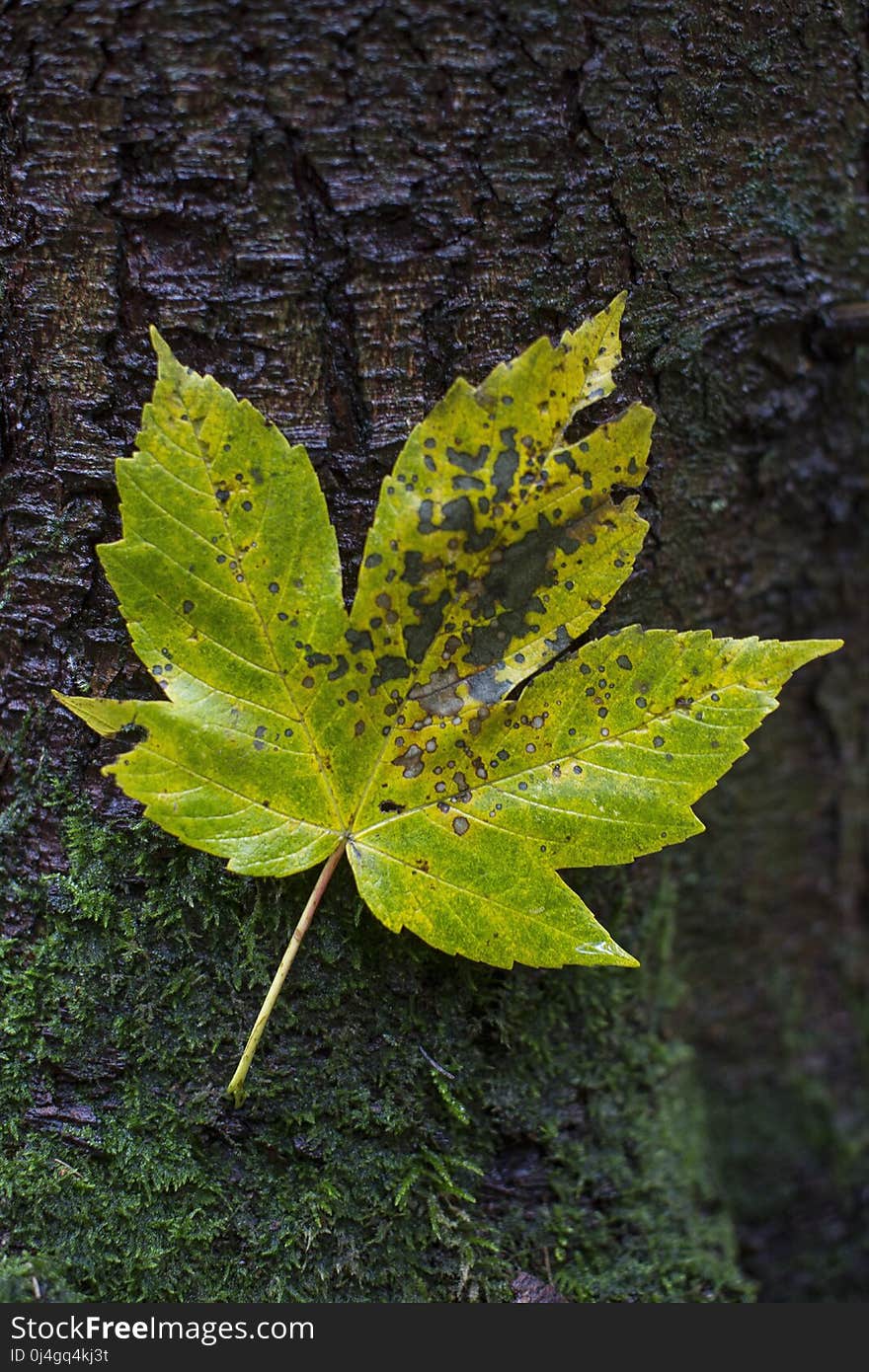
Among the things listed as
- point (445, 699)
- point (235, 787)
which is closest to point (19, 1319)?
point (235, 787)

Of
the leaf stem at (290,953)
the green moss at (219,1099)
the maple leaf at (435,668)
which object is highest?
the maple leaf at (435,668)

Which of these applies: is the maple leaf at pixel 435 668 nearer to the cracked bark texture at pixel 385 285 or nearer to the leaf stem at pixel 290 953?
the leaf stem at pixel 290 953

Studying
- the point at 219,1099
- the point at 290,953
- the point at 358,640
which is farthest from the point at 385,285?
the point at 219,1099

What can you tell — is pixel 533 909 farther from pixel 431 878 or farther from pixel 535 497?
pixel 535 497

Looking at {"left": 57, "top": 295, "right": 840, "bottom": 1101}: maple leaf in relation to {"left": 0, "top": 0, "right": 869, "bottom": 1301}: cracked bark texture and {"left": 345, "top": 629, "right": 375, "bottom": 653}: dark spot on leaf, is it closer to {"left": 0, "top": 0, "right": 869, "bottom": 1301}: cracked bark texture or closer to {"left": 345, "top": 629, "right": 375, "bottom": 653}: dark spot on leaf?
{"left": 345, "top": 629, "right": 375, "bottom": 653}: dark spot on leaf

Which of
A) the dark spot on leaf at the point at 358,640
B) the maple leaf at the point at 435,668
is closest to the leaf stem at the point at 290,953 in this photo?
the maple leaf at the point at 435,668
